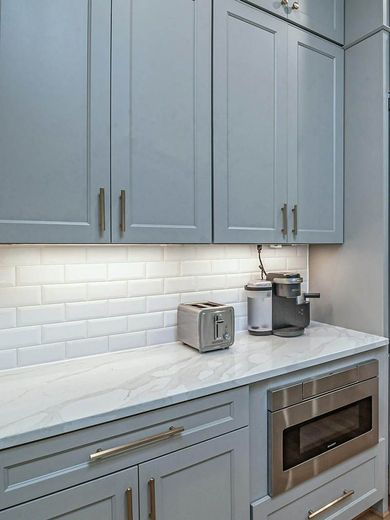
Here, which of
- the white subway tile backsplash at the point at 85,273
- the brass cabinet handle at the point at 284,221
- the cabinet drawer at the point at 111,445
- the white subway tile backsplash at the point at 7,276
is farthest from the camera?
the brass cabinet handle at the point at 284,221

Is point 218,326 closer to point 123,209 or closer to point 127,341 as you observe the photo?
point 127,341

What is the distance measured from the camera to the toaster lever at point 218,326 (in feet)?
5.54

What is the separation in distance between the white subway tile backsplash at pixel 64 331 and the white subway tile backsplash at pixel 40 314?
1.1 inches

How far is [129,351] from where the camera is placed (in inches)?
68.5

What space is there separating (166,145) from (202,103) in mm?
272

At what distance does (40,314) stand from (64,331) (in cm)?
13

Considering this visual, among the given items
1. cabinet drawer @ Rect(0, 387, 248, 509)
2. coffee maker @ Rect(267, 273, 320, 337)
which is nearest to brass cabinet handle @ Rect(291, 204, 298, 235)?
coffee maker @ Rect(267, 273, 320, 337)

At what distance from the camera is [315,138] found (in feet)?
6.41

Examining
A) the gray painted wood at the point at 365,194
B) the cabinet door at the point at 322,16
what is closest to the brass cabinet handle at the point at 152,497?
the gray painted wood at the point at 365,194

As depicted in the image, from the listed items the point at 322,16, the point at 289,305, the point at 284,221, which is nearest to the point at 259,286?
the point at 289,305

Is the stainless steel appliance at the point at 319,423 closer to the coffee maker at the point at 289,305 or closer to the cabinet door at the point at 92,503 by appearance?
the coffee maker at the point at 289,305

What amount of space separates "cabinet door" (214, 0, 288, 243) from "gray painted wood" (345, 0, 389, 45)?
477 millimetres

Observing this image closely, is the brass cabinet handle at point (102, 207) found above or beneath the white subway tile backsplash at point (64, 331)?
above

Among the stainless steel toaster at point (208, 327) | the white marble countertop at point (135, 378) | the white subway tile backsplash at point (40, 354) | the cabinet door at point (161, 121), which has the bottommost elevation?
the white marble countertop at point (135, 378)
